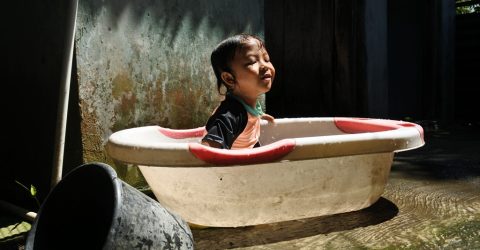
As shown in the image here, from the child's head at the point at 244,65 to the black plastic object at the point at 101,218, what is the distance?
88 cm

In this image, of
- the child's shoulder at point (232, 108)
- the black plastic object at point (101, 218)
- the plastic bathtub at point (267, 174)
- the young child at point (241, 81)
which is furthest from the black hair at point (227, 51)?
the black plastic object at point (101, 218)

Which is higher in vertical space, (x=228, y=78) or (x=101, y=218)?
(x=228, y=78)

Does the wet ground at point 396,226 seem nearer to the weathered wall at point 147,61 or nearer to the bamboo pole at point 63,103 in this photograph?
the bamboo pole at point 63,103

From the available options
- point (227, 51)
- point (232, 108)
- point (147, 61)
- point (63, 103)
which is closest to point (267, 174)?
point (232, 108)

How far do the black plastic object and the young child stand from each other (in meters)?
0.75

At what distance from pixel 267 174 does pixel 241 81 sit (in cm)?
51

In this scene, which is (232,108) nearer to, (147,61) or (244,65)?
(244,65)

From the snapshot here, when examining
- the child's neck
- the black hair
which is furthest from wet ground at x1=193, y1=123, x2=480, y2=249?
the black hair

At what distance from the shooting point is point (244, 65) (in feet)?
7.47

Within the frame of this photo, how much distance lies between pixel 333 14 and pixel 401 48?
1.11 m

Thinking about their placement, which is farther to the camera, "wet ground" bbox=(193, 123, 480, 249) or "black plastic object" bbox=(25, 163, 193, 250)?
"wet ground" bbox=(193, 123, 480, 249)

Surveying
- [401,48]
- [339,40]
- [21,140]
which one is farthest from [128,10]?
[401,48]

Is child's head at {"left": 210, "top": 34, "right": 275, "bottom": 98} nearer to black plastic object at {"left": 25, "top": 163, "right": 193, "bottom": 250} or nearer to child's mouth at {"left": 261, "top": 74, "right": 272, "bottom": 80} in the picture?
child's mouth at {"left": 261, "top": 74, "right": 272, "bottom": 80}

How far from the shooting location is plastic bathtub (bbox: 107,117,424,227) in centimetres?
179
